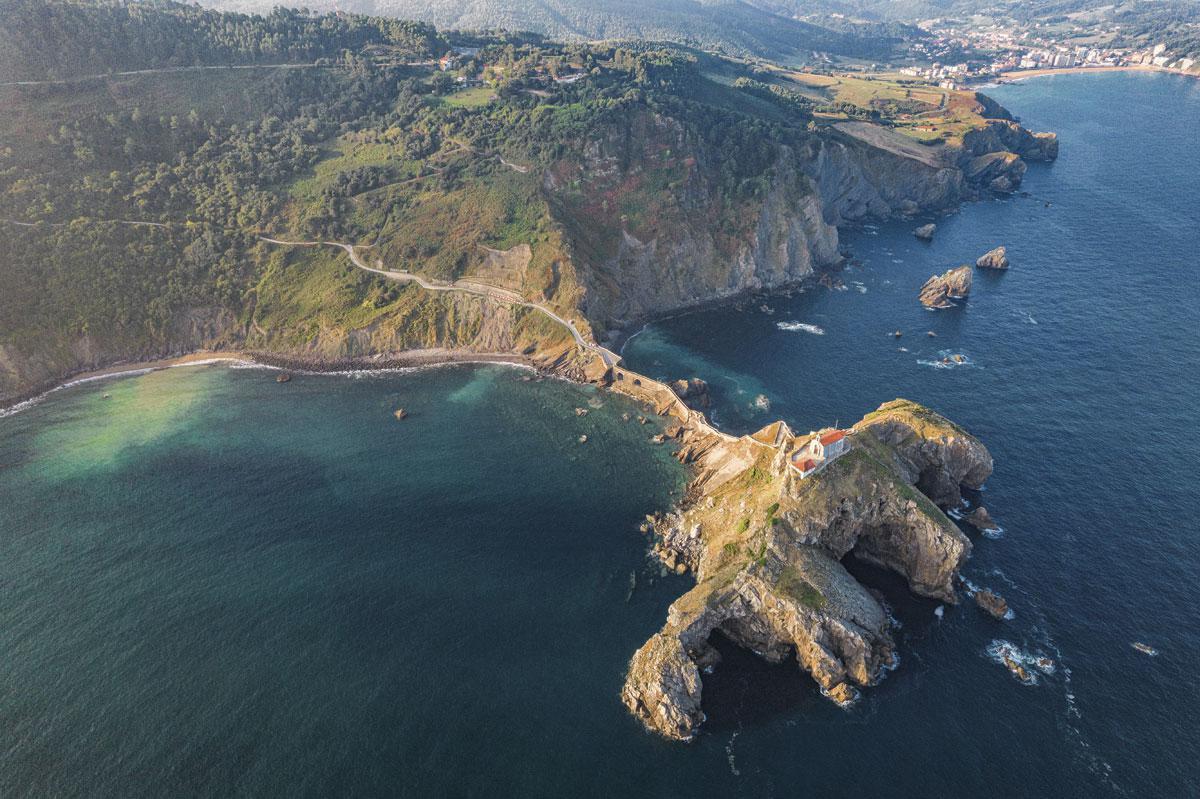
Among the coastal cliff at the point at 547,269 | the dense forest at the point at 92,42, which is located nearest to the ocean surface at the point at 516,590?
the coastal cliff at the point at 547,269

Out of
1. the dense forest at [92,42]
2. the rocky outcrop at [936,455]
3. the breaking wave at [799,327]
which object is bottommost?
the breaking wave at [799,327]

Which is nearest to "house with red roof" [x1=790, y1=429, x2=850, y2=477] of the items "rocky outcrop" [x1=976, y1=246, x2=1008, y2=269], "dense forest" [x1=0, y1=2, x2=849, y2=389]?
"dense forest" [x1=0, y1=2, x2=849, y2=389]

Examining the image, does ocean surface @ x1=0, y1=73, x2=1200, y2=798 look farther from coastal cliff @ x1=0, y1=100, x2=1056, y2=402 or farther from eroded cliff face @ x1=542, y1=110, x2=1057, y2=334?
eroded cliff face @ x1=542, y1=110, x2=1057, y2=334

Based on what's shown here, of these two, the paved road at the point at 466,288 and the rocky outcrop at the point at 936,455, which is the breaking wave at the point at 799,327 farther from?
the rocky outcrop at the point at 936,455

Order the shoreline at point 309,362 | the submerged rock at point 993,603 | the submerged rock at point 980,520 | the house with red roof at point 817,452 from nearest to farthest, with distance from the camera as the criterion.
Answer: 1. the submerged rock at point 993,603
2. the house with red roof at point 817,452
3. the submerged rock at point 980,520
4. the shoreline at point 309,362

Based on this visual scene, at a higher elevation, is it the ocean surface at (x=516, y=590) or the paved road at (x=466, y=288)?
the paved road at (x=466, y=288)

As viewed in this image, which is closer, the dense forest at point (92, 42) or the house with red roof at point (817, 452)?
the house with red roof at point (817, 452)

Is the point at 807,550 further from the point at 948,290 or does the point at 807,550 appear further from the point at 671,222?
the point at 948,290
